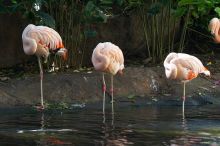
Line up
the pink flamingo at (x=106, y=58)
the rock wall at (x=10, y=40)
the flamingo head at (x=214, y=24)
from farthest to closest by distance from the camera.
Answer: the rock wall at (x=10, y=40) < the flamingo head at (x=214, y=24) < the pink flamingo at (x=106, y=58)

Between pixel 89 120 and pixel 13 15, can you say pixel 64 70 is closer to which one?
pixel 13 15

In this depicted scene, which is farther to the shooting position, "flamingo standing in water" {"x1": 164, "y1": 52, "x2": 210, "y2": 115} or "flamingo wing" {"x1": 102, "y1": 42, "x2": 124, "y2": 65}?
"flamingo wing" {"x1": 102, "y1": 42, "x2": 124, "y2": 65}

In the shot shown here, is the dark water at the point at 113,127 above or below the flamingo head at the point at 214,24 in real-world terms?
below

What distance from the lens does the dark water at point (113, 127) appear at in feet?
20.5

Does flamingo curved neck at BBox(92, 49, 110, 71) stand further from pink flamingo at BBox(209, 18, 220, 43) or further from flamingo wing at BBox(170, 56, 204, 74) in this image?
pink flamingo at BBox(209, 18, 220, 43)

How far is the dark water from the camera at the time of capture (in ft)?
20.5

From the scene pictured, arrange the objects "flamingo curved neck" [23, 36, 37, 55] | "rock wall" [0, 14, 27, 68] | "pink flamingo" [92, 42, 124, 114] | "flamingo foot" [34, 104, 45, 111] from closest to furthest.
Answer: "flamingo foot" [34, 104, 45, 111] < "pink flamingo" [92, 42, 124, 114] < "flamingo curved neck" [23, 36, 37, 55] < "rock wall" [0, 14, 27, 68]

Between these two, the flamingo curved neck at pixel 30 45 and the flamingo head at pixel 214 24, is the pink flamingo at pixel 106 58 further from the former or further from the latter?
the flamingo head at pixel 214 24

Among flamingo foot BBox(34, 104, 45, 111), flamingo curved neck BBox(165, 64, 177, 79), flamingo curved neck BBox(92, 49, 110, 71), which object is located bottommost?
flamingo foot BBox(34, 104, 45, 111)

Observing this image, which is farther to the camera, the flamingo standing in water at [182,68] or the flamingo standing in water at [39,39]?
the flamingo standing in water at [39,39]

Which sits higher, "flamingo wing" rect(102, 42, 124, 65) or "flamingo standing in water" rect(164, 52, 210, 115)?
"flamingo wing" rect(102, 42, 124, 65)

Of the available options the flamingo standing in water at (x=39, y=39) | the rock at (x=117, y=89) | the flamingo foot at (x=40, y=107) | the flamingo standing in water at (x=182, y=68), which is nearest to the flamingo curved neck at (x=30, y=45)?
the flamingo standing in water at (x=39, y=39)

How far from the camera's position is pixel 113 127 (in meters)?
7.16

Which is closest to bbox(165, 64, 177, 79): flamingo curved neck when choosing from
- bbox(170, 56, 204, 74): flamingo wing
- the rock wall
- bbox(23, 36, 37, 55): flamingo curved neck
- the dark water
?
bbox(170, 56, 204, 74): flamingo wing
